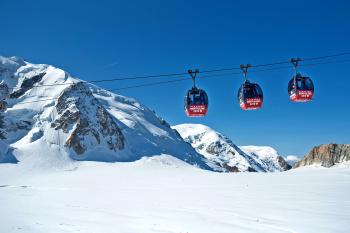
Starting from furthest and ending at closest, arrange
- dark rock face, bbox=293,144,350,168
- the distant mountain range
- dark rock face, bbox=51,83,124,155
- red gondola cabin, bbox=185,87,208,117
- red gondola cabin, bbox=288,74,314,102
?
dark rock face, bbox=51,83,124,155
the distant mountain range
dark rock face, bbox=293,144,350,168
red gondola cabin, bbox=185,87,208,117
red gondola cabin, bbox=288,74,314,102

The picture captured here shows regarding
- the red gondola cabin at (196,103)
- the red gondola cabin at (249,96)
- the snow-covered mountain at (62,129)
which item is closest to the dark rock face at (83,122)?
the snow-covered mountain at (62,129)

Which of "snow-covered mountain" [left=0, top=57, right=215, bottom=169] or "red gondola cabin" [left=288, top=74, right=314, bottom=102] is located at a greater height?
"snow-covered mountain" [left=0, top=57, right=215, bottom=169]

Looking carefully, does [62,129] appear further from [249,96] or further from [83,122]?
[249,96]

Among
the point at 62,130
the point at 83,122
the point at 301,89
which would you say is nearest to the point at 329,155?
the point at 301,89

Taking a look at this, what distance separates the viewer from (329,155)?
235 feet

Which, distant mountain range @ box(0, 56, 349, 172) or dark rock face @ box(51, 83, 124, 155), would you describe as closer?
distant mountain range @ box(0, 56, 349, 172)

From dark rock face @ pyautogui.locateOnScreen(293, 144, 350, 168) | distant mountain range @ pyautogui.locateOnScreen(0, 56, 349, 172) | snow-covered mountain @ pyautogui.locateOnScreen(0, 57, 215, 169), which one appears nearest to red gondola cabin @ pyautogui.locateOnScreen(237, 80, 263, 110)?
dark rock face @ pyautogui.locateOnScreen(293, 144, 350, 168)

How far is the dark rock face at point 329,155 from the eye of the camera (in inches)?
2736

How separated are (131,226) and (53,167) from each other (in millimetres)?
96694

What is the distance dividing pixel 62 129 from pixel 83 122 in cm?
778

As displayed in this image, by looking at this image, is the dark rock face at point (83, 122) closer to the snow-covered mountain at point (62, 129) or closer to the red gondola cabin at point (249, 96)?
the snow-covered mountain at point (62, 129)

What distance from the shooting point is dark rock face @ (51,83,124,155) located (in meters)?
128

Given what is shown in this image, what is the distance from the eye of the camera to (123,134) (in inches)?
6043

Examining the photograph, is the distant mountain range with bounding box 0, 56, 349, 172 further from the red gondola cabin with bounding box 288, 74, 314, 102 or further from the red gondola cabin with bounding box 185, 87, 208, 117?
the red gondola cabin with bounding box 288, 74, 314, 102
